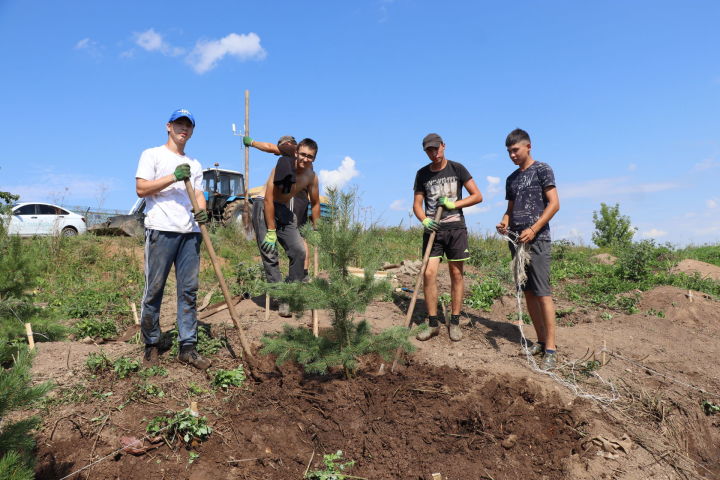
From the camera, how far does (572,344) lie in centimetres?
496

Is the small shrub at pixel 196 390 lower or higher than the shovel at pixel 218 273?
lower

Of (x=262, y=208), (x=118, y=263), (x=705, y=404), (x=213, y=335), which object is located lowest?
(x=705, y=404)

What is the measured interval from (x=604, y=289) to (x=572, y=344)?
Answer: 3565 mm

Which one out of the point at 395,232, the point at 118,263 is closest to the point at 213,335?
the point at 118,263

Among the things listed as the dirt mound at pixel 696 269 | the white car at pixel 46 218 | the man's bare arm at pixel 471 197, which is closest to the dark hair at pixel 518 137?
the man's bare arm at pixel 471 197

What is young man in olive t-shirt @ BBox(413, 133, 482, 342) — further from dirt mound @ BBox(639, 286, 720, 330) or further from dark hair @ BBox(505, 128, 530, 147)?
dirt mound @ BBox(639, 286, 720, 330)

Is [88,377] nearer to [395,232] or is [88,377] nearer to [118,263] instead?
[118,263]

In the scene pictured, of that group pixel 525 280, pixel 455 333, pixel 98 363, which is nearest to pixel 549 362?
pixel 525 280

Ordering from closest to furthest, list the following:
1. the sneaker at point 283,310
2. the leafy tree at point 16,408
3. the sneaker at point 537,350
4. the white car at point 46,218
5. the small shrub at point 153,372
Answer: the leafy tree at point 16,408, the small shrub at point 153,372, the sneaker at point 537,350, the sneaker at point 283,310, the white car at point 46,218

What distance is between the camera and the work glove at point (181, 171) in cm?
341

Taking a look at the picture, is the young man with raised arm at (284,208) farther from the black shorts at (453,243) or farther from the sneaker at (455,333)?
the sneaker at (455,333)

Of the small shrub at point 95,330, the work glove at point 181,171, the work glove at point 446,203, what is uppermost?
the work glove at point 181,171

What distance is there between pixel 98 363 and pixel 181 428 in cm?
126

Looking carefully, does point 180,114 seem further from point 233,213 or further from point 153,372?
point 233,213
